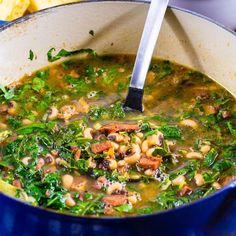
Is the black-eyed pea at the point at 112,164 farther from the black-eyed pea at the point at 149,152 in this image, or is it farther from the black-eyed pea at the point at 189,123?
the black-eyed pea at the point at 189,123

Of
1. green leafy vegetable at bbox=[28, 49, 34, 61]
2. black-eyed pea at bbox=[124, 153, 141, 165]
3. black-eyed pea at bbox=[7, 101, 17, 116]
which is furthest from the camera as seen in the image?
green leafy vegetable at bbox=[28, 49, 34, 61]

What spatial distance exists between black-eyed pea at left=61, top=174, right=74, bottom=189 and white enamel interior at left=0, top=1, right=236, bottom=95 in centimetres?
92

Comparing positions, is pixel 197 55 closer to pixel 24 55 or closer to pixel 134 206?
pixel 24 55

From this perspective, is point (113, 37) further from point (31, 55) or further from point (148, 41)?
point (31, 55)

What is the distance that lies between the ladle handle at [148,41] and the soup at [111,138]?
0.44ft

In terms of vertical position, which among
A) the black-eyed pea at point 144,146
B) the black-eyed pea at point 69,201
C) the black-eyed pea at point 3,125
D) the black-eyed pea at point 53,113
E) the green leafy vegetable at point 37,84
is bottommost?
the black-eyed pea at point 69,201

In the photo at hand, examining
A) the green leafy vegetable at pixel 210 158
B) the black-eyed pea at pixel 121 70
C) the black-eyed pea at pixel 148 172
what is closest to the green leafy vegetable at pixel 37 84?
the black-eyed pea at pixel 121 70

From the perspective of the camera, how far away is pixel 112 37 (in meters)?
3.51

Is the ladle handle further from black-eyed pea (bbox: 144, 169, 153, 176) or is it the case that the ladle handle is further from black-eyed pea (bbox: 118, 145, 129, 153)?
black-eyed pea (bbox: 144, 169, 153, 176)

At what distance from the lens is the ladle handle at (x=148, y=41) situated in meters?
3.15

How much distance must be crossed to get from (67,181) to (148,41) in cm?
100

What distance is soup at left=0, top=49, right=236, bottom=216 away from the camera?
8.23 ft

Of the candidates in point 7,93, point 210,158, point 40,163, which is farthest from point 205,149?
point 7,93

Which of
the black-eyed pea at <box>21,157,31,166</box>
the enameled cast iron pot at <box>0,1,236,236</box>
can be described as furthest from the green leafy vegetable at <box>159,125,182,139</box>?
the black-eyed pea at <box>21,157,31,166</box>
